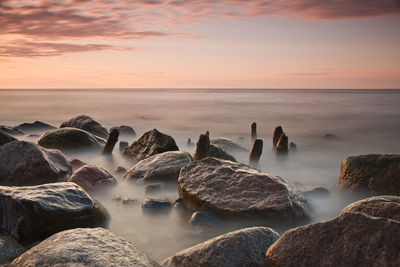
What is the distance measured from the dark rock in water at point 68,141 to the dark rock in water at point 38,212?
663 centimetres

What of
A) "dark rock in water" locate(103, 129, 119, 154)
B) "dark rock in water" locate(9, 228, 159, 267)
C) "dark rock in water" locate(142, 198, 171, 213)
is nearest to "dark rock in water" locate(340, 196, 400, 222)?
"dark rock in water" locate(9, 228, 159, 267)

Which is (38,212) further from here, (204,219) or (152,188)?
(152,188)

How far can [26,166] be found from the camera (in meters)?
7.00

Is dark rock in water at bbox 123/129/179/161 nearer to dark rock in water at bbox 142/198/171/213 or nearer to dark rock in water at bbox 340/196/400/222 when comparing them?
dark rock in water at bbox 142/198/171/213

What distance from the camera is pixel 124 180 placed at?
8.12 meters

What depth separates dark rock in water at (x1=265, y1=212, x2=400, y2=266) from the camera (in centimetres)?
329

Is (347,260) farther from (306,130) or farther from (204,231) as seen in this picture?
(306,130)

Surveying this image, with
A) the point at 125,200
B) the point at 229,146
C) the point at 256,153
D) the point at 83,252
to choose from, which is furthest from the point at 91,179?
the point at 229,146

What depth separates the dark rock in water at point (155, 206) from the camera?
634 centimetres

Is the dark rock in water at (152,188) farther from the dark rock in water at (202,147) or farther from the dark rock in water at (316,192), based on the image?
the dark rock in water at (316,192)

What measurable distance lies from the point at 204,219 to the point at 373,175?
12.3ft

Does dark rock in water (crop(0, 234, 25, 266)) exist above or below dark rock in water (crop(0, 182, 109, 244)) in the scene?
below

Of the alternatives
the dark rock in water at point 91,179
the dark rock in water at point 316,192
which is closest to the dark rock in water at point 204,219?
the dark rock in water at point 91,179

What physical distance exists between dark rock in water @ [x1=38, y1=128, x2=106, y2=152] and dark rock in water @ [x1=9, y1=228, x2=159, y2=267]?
7938 millimetres
